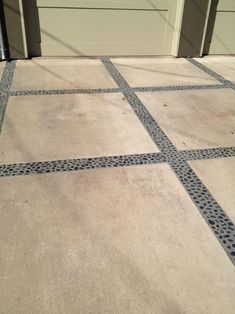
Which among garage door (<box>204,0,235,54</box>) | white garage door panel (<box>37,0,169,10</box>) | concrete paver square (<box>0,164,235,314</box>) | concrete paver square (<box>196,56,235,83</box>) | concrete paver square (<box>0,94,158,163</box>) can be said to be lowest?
concrete paver square (<box>196,56,235,83</box>)

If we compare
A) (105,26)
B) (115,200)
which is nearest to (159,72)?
(105,26)

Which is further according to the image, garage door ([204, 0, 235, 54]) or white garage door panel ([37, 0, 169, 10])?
garage door ([204, 0, 235, 54])

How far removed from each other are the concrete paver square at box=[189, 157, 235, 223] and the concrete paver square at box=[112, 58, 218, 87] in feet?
7.14

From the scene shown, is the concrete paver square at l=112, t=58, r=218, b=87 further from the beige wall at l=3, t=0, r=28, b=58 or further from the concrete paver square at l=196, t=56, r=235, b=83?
the beige wall at l=3, t=0, r=28, b=58

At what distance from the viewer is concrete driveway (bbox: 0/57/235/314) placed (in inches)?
67.9

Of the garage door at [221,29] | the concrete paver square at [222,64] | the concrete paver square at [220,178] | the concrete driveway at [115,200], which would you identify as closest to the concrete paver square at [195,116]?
the concrete driveway at [115,200]

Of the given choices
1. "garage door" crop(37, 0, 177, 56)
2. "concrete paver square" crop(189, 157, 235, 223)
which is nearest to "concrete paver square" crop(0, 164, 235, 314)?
"concrete paver square" crop(189, 157, 235, 223)

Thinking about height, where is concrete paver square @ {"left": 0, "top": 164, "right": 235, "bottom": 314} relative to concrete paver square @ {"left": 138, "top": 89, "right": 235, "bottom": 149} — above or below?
above

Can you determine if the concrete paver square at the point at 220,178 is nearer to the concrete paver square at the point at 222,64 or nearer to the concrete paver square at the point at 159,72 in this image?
the concrete paver square at the point at 159,72

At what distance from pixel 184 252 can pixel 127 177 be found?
86cm

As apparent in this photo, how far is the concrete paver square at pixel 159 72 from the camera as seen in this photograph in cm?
488

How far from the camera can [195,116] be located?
3.80 meters

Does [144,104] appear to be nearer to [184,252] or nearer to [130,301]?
[184,252]

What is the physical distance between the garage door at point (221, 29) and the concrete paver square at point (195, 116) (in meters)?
1.99
